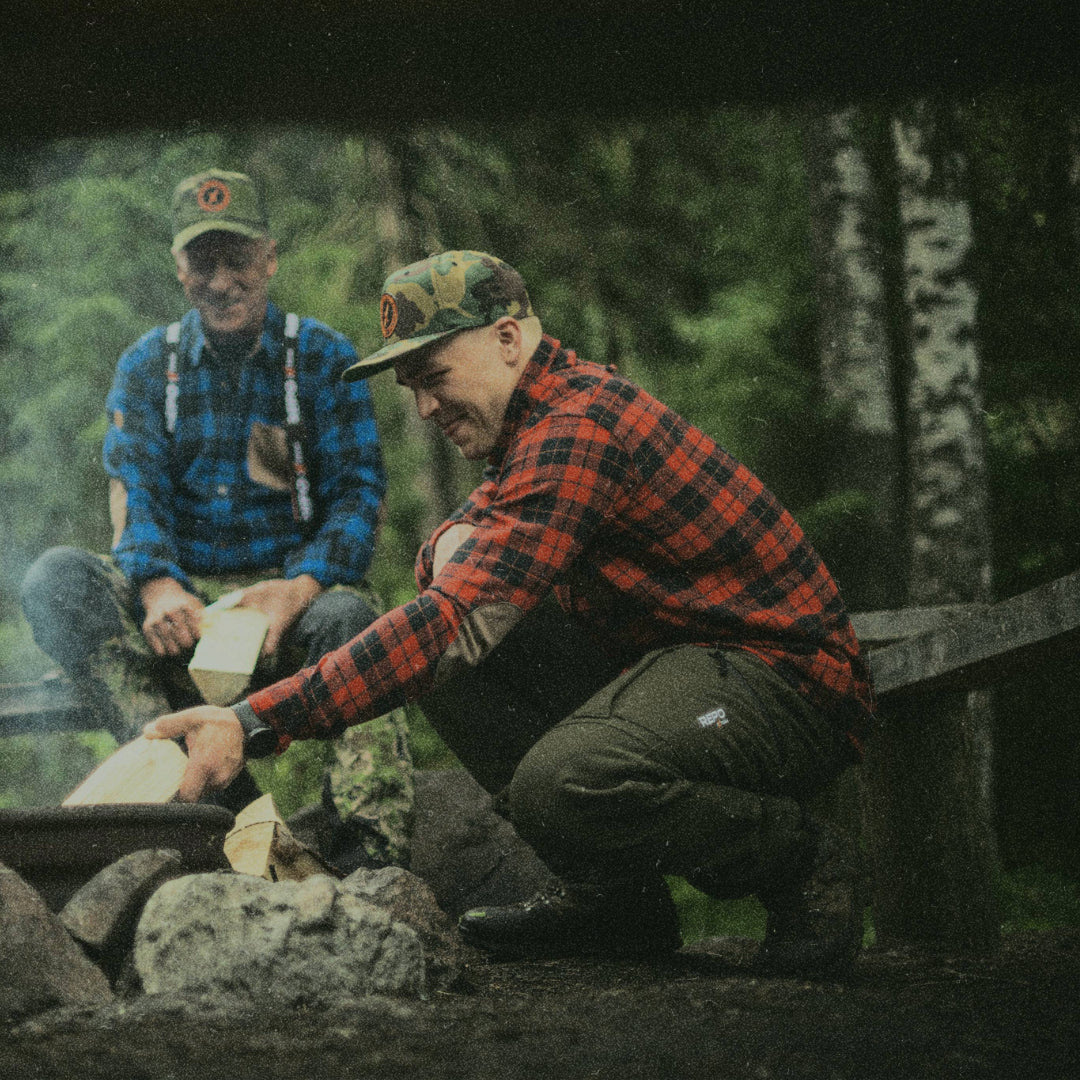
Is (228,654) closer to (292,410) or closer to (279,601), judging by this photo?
(279,601)

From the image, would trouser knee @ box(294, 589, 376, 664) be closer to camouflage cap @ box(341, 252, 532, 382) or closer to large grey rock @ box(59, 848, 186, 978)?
camouflage cap @ box(341, 252, 532, 382)

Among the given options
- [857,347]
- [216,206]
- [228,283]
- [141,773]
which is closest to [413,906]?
[141,773]

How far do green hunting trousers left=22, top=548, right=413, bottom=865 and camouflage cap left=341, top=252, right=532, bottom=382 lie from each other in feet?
3.38

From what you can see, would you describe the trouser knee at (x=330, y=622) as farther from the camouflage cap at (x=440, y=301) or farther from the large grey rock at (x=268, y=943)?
the large grey rock at (x=268, y=943)

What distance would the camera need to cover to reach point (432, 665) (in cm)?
235

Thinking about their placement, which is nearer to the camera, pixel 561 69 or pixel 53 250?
pixel 561 69

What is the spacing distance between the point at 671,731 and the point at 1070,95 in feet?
14.6

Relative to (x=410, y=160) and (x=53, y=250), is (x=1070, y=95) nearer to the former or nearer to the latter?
(x=410, y=160)

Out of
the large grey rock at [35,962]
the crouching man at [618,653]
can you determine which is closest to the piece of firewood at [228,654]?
the crouching man at [618,653]

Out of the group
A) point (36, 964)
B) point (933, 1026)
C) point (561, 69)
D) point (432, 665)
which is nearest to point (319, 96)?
point (561, 69)

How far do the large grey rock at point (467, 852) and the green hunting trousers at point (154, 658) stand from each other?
1.55 feet

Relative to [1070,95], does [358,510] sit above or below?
below

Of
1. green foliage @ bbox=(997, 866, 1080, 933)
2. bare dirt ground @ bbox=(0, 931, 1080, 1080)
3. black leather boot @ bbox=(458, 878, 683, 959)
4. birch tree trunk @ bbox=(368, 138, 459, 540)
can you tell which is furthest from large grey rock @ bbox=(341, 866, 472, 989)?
birch tree trunk @ bbox=(368, 138, 459, 540)

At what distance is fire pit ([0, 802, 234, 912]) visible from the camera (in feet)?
7.47
